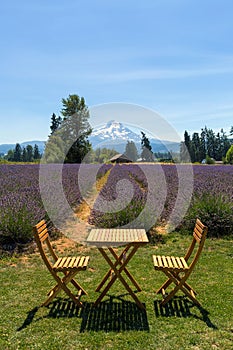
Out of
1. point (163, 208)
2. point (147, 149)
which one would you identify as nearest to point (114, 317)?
point (163, 208)

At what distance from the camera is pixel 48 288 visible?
4.07 m

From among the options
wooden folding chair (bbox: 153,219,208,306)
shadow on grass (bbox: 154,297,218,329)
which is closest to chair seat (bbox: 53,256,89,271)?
wooden folding chair (bbox: 153,219,208,306)

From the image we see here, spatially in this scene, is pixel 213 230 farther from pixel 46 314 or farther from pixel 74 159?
pixel 74 159

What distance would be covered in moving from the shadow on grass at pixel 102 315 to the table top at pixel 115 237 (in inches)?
31.3

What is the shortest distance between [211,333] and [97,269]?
7.11 ft

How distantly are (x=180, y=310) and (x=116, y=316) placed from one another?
763 millimetres

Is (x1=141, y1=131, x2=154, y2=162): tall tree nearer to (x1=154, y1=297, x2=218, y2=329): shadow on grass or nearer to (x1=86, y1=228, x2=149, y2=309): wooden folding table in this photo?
(x1=86, y1=228, x2=149, y2=309): wooden folding table

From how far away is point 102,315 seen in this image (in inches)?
134

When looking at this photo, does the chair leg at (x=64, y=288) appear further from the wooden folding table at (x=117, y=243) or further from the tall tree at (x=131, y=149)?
the tall tree at (x=131, y=149)

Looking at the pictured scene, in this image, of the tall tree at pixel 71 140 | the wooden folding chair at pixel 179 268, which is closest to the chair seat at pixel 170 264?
the wooden folding chair at pixel 179 268

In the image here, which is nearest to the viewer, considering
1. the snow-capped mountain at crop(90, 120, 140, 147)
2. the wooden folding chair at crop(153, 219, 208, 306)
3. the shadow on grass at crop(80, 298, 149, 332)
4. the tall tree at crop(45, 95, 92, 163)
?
the shadow on grass at crop(80, 298, 149, 332)

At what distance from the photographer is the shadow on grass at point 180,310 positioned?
3.32 m

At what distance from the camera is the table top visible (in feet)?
11.1

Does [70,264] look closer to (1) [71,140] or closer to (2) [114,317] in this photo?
(2) [114,317]
